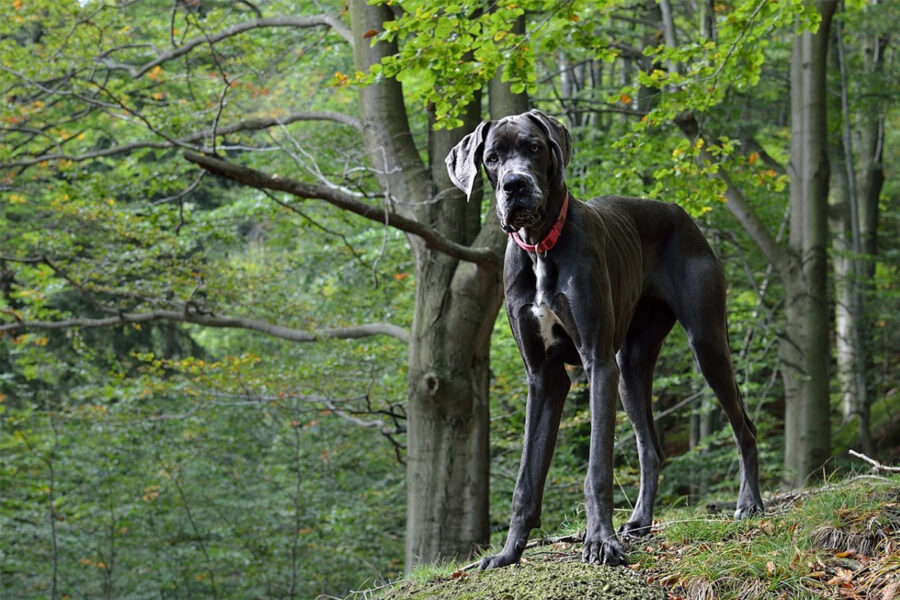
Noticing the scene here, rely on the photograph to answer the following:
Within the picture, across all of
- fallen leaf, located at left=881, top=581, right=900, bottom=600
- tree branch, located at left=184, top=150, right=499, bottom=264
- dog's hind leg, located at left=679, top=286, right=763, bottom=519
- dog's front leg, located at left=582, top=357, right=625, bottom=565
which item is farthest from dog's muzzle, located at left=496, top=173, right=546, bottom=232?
Answer: tree branch, located at left=184, top=150, right=499, bottom=264

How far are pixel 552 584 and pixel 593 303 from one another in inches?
53.2

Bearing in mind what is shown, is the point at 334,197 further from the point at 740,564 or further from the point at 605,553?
the point at 740,564

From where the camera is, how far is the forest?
925 centimetres

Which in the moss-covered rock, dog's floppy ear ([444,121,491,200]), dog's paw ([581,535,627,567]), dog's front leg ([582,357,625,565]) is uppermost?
dog's floppy ear ([444,121,491,200])

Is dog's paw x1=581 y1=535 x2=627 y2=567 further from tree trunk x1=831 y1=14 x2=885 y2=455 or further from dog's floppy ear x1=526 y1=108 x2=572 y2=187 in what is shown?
tree trunk x1=831 y1=14 x2=885 y2=455

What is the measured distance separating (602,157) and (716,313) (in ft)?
22.4

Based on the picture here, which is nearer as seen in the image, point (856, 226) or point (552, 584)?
point (552, 584)

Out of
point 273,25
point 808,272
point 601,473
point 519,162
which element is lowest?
point 601,473

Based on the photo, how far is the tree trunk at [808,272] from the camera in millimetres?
11742

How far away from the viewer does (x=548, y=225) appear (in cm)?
469

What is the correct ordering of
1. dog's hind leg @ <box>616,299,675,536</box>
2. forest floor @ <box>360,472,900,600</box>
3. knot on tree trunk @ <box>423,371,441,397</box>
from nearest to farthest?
1. forest floor @ <box>360,472,900,600</box>
2. dog's hind leg @ <box>616,299,675,536</box>
3. knot on tree trunk @ <box>423,371,441,397</box>

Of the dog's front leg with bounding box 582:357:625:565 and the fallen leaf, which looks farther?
the dog's front leg with bounding box 582:357:625:565

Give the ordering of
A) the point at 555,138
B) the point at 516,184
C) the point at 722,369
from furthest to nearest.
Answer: the point at 722,369
the point at 555,138
the point at 516,184

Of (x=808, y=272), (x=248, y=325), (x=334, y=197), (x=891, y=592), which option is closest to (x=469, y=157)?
(x=891, y=592)
